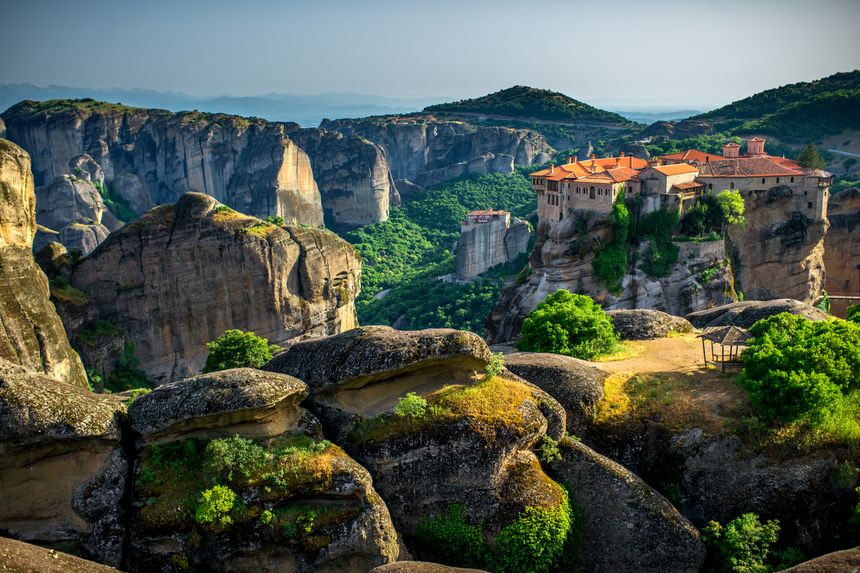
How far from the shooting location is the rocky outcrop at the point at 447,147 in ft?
447

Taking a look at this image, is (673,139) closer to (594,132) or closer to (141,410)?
(594,132)

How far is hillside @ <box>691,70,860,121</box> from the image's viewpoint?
124750 mm

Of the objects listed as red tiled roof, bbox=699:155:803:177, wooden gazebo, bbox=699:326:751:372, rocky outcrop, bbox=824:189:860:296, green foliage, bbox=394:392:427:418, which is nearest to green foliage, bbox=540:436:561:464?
green foliage, bbox=394:392:427:418

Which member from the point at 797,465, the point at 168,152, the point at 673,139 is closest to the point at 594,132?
the point at 673,139

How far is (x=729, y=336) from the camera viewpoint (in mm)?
28453

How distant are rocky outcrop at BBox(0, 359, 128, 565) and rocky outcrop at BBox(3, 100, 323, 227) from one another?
8232 centimetres

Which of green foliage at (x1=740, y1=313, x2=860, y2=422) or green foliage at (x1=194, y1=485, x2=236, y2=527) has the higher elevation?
green foliage at (x1=740, y1=313, x2=860, y2=422)

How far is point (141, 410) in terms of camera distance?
21141 millimetres

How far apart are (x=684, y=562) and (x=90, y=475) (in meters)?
15.1

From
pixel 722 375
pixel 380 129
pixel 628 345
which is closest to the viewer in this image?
pixel 722 375

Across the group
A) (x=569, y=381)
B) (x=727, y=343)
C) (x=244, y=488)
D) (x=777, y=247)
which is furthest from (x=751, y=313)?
(x=777, y=247)

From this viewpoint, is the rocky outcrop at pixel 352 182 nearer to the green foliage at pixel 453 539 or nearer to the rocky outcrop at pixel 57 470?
the green foliage at pixel 453 539

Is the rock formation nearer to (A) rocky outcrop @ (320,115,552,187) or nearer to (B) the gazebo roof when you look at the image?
(A) rocky outcrop @ (320,115,552,187)

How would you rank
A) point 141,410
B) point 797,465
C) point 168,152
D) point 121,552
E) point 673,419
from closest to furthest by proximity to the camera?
1. point 121,552
2. point 141,410
3. point 797,465
4. point 673,419
5. point 168,152
